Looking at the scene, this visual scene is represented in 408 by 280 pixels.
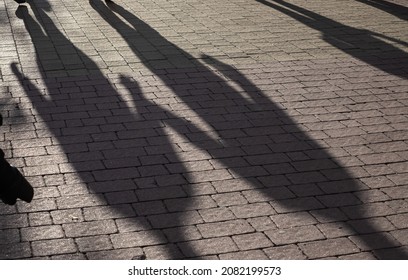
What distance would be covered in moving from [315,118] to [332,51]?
283cm

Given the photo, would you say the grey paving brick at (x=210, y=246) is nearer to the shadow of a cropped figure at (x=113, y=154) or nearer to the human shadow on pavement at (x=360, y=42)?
the shadow of a cropped figure at (x=113, y=154)

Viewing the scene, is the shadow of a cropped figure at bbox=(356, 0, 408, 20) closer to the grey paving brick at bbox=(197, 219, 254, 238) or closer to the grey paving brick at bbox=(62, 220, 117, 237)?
the grey paving brick at bbox=(197, 219, 254, 238)

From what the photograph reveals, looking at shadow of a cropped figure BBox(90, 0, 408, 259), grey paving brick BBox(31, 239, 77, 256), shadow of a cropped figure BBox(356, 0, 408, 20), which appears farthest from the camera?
shadow of a cropped figure BBox(356, 0, 408, 20)

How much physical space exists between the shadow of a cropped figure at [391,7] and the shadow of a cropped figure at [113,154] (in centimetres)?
606

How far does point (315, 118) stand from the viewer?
7035mm

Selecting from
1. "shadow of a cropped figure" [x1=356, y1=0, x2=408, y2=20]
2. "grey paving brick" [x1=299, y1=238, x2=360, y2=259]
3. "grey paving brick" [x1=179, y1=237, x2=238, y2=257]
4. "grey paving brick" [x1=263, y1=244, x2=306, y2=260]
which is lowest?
"shadow of a cropped figure" [x1=356, y1=0, x2=408, y2=20]

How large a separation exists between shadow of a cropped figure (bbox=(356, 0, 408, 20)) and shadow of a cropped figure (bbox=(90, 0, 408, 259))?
4852 mm

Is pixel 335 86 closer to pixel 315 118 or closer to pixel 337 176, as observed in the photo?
pixel 315 118

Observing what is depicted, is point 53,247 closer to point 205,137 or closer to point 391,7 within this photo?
point 205,137

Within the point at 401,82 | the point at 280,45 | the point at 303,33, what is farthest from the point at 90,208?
the point at 303,33

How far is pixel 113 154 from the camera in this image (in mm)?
6062

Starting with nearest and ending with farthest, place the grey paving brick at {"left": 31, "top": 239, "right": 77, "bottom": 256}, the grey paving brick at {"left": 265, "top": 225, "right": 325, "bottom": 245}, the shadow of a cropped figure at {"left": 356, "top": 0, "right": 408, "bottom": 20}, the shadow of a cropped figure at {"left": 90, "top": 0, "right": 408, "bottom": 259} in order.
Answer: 1. the grey paving brick at {"left": 31, "top": 239, "right": 77, "bottom": 256}
2. the grey paving brick at {"left": 265, "top": 225, "right": 325, "bottom": 245}
3. the shadow of a cropped figure at {"left": 90, "top": 0, "right": 408, "bottom": 259}
4. the shadow of a cropped figure at {"left": 356, "top": 0, "right": 408, "bottom": 20}

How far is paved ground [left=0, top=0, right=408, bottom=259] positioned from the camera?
4793 millimetres

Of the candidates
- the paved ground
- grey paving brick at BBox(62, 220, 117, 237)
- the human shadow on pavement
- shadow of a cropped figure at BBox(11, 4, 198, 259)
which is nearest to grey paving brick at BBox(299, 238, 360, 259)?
the paved ground
